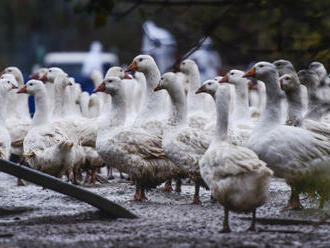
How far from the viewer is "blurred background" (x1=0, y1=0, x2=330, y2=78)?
470 centimetres

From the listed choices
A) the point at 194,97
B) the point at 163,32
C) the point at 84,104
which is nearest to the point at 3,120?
the point at 194,97

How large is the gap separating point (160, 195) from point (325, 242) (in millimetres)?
3835

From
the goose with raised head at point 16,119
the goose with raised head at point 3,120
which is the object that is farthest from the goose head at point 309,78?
the goose with raised head at point 16,119

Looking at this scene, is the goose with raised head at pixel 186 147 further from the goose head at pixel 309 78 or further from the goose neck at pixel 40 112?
the goose neck at pixel 40 112

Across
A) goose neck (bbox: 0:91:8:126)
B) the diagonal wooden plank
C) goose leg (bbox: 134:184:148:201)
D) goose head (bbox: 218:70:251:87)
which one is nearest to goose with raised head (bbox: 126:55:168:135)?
goose head (bbox: 218:70:251:87)

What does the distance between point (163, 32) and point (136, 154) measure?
45.7ft

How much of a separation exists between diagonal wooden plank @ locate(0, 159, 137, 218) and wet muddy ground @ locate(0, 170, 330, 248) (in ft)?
0.46

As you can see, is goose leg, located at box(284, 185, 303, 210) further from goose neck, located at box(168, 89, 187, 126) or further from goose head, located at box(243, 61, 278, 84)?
goose neck, located at box(168, 89, 187, 126)

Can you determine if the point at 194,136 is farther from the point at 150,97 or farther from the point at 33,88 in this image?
the point at 33,88

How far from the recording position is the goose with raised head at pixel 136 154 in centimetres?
903

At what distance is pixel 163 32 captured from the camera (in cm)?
2261

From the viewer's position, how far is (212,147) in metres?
7.09

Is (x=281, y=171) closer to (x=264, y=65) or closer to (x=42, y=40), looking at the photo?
(x=264, y=65)

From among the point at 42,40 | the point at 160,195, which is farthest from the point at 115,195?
the point at 42,40
